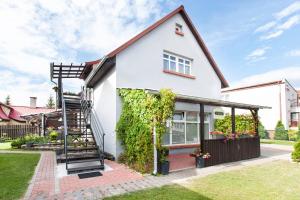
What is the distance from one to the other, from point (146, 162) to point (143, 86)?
4565 mm

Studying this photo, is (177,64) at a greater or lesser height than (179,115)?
greater

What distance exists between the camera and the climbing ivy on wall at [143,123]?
327 inches

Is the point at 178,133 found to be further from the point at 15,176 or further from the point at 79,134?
the point at 15,176

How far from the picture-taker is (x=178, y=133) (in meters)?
13.3

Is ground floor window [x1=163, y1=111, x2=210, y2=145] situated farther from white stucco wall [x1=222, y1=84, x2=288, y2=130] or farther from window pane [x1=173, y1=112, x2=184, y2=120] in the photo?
white stucco wall [x1=222, y1=84, x2=288, y2=130]

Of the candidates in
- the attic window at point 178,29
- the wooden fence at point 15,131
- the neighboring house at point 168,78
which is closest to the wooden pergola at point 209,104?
the neighboring house at point 168,78

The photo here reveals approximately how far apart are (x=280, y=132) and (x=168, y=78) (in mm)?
24413

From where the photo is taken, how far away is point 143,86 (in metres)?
11.6

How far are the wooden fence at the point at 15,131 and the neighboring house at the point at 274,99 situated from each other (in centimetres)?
3130

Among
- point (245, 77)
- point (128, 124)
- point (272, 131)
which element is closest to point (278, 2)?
point (128, 124)

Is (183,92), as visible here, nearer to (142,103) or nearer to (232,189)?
(142,103)

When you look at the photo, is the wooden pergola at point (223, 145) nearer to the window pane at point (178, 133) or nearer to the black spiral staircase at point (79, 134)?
the window pane at point (178, 133)

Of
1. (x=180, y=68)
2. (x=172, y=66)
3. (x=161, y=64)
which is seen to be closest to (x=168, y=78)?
(x=161, y=64)

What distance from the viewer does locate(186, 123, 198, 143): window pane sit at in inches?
543
